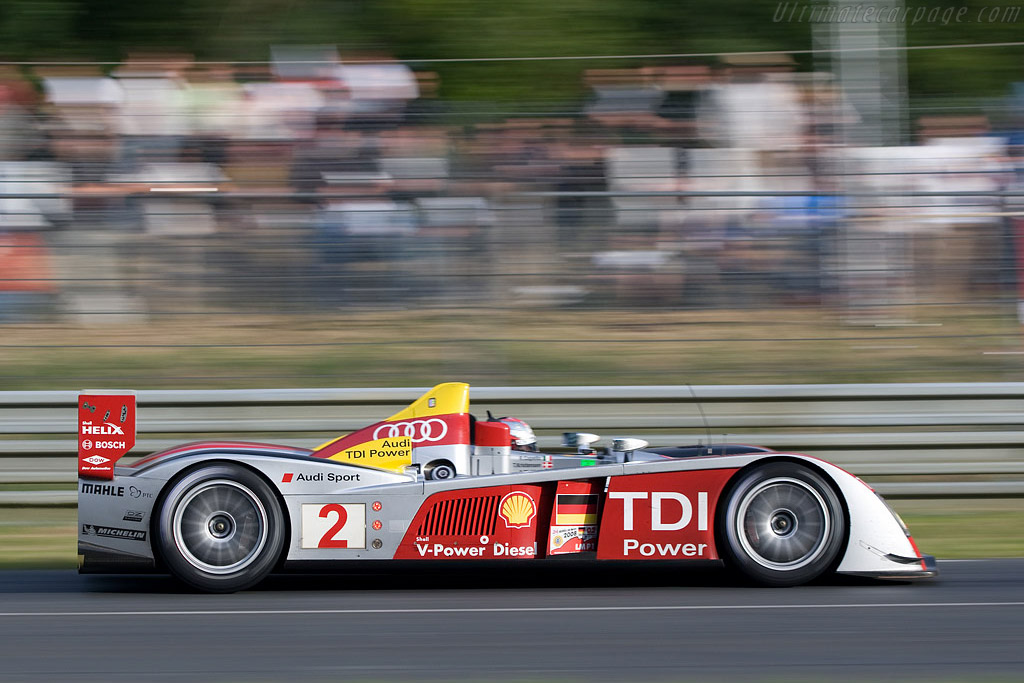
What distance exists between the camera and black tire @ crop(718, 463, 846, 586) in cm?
552

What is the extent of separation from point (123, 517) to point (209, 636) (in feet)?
3.15

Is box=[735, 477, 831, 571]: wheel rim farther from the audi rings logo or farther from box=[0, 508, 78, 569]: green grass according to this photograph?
box=[0, 508, 78, 569]: green grass

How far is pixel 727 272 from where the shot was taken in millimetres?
8258

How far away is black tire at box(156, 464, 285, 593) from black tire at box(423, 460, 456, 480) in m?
0.67

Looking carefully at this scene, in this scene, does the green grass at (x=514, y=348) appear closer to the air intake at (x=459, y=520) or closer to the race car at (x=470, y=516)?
the race car at (x=470, y=516)

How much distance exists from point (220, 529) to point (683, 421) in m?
3.41

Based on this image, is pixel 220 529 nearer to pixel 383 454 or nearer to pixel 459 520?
pixel 383 454

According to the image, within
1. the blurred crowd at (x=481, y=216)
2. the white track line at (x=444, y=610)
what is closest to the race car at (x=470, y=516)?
the white track line at (x=444, y=610)

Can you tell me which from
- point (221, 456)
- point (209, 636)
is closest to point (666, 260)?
point (221, 456)

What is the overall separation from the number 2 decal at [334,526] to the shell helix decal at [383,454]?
1.03 feet

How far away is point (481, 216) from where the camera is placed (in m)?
8.16

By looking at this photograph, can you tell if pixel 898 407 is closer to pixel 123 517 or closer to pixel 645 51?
pixel 123 517

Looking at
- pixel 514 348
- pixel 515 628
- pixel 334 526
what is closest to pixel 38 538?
pixel 334 526

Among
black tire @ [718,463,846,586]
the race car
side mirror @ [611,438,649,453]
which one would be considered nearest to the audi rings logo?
the race car
